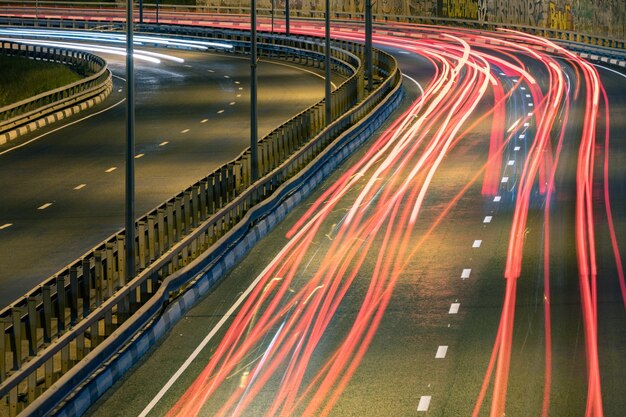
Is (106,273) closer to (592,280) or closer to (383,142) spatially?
(592,280)

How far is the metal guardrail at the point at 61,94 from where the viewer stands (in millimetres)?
60812

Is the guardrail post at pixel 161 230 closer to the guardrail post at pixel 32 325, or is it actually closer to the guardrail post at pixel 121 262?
the guardrail post at pixel 121 262

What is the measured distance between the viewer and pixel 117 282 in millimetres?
27359

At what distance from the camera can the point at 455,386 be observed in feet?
75.1

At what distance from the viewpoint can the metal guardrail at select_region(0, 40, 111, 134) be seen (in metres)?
60.8

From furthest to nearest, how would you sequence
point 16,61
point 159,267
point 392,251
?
point 16,61, point 392,251, point 159,267

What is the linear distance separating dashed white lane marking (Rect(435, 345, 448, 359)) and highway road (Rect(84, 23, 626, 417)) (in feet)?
0.07

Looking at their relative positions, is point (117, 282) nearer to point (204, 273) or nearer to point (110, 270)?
point (110, 270)

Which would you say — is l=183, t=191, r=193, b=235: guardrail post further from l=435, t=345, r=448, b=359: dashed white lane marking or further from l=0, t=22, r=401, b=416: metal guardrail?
l=435, t=345, r=448, b=359: dashed white lane marking

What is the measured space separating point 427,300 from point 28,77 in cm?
7081

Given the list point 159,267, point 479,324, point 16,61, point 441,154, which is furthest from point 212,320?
point 16,61

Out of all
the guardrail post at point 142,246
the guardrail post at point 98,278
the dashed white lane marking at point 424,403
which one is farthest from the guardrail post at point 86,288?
the dashed white lane marking at point 424,403

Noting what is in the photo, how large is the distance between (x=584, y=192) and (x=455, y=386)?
2045 centimetres

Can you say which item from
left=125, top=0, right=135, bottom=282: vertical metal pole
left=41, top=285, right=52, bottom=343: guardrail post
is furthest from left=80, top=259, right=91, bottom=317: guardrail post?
left=125, top=0, right=135, bottom=282: vertical metal pole
